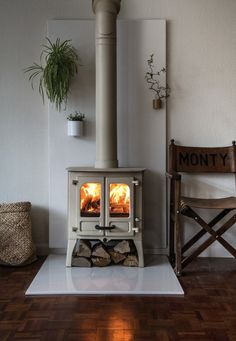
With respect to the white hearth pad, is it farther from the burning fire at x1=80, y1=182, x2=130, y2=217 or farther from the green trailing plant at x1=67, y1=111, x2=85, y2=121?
the green trailing plant at x1=67, y1=111, x2=85, y2=121

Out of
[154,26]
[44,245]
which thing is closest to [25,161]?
[44,245]

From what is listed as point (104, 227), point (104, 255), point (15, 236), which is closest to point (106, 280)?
point (104, 255)

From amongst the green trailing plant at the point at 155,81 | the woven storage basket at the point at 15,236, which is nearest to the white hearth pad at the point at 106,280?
the woven storage basket at the point at 15,236

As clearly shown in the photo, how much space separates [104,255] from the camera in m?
2.94

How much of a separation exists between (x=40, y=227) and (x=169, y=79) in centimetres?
173

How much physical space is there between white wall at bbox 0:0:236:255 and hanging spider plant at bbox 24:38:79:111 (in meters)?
0.11

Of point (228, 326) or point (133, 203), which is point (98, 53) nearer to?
point (133, 203)

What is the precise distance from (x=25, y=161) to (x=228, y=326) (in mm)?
2123

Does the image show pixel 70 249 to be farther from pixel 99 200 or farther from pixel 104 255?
pixel 99 200

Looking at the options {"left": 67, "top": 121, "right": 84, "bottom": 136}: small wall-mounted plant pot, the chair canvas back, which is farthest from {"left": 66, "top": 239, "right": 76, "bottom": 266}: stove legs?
the chair canvas back

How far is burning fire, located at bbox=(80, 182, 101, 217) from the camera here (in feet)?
9.59

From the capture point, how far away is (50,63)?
3.04m

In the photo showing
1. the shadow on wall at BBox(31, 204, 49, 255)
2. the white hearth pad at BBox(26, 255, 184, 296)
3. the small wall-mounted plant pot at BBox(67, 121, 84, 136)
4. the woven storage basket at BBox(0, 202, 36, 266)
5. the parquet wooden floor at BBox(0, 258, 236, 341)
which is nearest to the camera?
the parquet wooden floor at BBox(0, 258, 236, 341)

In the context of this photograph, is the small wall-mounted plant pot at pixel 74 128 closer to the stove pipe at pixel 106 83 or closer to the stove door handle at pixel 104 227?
the stove pipe at pixel 106 83
